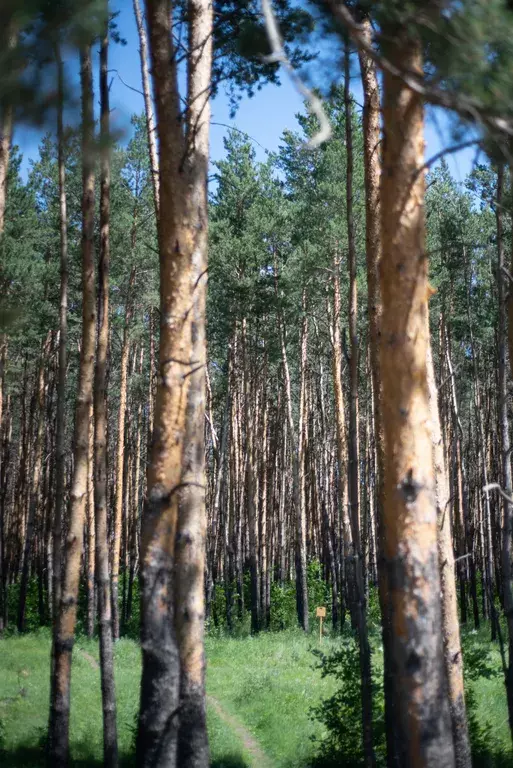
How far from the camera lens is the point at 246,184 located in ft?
70.1

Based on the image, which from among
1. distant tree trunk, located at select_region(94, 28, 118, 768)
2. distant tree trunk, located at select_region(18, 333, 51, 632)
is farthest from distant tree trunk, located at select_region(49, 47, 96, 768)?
distant tree trunk, located at select_region(18, 333, 51, 632)

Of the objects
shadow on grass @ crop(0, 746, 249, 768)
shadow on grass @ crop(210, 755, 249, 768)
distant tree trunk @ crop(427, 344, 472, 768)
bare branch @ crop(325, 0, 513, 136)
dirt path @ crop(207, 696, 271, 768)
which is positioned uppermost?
bare branch @ crop(325, 0, 513, 136)

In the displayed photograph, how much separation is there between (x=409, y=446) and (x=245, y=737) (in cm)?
889

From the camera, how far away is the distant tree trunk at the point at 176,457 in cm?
525

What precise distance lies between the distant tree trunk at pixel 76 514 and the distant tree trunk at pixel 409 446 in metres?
3.93

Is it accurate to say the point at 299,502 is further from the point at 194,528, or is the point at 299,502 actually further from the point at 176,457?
the point at 176,457

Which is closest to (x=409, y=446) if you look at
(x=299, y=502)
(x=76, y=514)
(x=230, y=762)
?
(x=76, y=514)

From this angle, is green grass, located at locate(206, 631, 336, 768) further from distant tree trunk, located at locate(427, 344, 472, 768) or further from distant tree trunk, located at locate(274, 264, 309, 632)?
distant tree trunk, located at locate(427, 344, 472, 768)

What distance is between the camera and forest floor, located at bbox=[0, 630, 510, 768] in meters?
10.5

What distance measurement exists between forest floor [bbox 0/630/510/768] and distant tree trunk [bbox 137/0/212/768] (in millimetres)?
4804

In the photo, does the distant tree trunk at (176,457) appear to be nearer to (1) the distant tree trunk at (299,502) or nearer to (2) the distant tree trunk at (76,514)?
(2) the distant tree trunk at (76,514)

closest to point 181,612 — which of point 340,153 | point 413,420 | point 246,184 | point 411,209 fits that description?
point 413,420

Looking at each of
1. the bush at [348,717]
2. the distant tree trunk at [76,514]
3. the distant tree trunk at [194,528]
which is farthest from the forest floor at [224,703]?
the distant tree trunk at [194,528]

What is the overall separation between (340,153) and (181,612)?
15221 millimetres
